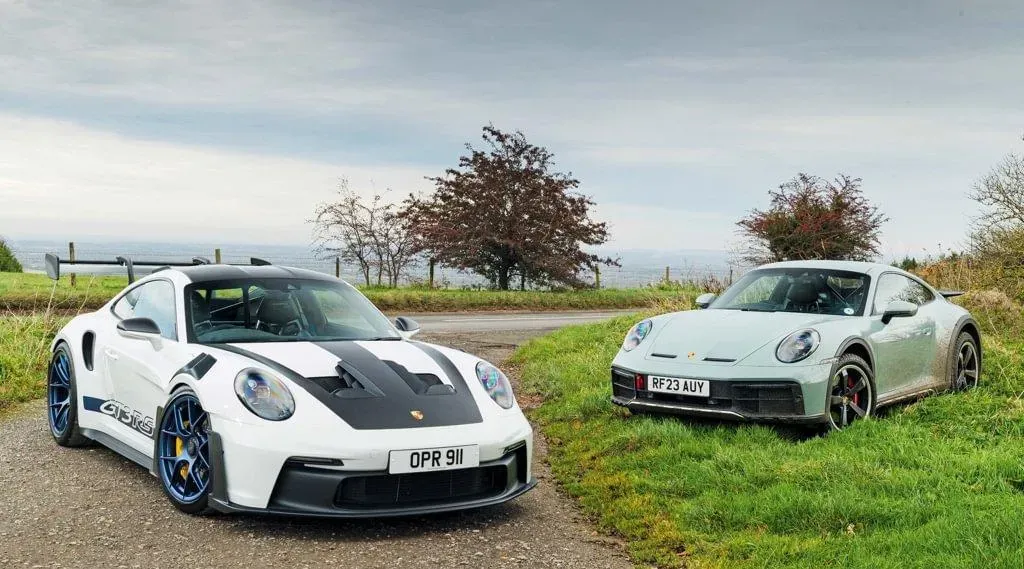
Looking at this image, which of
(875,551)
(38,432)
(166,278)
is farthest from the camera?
(38,432)

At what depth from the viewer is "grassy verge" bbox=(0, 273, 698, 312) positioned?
73.6ft

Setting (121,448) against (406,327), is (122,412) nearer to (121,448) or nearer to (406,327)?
Answer: (121,448)

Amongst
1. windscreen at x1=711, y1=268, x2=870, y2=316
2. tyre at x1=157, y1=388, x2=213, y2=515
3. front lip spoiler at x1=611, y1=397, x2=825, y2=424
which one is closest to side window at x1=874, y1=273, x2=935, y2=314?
windscreen at x1=711, y1=268, x2=870, y2=316

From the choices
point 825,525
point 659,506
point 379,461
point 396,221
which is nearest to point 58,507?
point 379,461

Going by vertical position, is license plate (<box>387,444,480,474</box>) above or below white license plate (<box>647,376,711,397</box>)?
below

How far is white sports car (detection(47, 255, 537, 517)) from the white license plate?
1.85 m

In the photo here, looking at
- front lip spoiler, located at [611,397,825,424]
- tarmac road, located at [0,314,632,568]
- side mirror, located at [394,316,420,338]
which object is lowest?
tarmac road, located at [0,314,632,568]

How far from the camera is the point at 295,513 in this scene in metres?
4.87

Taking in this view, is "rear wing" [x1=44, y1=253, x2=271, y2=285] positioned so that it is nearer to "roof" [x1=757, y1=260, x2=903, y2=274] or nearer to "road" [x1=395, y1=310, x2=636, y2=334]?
"roof" [x1=757, y1=260, x2=903, y2=274]

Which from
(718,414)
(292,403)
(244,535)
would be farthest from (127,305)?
(718,414)

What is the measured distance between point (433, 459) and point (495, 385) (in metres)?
0.94

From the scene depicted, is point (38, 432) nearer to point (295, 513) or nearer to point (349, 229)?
point (295, 513)

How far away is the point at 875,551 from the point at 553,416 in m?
4.43

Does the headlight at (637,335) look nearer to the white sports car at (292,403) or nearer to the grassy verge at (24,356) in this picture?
the white sports car at (292,403)
